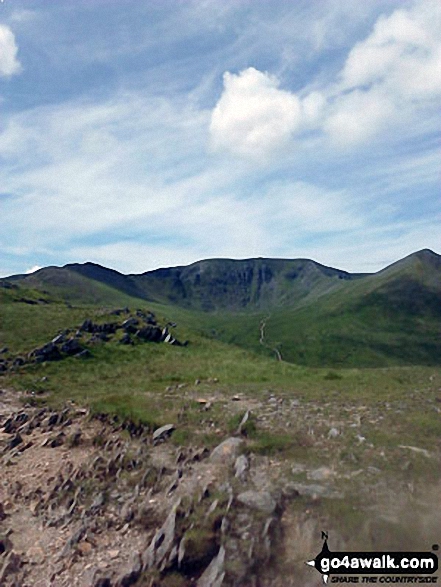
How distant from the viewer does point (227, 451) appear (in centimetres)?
1814

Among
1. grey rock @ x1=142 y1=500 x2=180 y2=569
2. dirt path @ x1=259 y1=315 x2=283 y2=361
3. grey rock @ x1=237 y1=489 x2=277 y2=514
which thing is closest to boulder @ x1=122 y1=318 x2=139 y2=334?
grey rock @ x1=142 y1=500 x2=180 y2=569

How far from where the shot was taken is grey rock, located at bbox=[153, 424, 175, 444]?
20.8 m

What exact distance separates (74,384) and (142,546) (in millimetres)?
24933

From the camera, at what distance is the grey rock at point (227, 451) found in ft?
58.2

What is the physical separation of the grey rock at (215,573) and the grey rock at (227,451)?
481 centimetres

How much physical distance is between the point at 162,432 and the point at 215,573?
361 inches

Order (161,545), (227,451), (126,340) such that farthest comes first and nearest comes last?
(126,340), (227,451), (161,545)

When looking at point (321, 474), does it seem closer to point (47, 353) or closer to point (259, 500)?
point (259, 500)

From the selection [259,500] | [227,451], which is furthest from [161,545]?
[227,451]

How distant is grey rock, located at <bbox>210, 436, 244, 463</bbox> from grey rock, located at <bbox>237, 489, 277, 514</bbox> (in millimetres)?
2686

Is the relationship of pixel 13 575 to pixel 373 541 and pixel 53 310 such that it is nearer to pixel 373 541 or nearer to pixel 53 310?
pixel 373 541

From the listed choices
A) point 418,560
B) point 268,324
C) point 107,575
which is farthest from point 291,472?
point 268,324

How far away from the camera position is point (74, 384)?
123ft

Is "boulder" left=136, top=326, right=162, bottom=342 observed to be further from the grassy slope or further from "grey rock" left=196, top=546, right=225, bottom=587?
"grey rock" left=196, top=546, right=225, bottom=587
